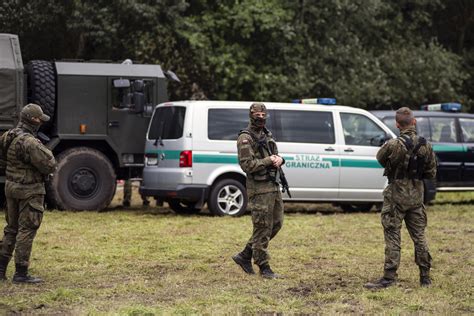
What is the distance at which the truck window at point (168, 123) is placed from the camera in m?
15.1

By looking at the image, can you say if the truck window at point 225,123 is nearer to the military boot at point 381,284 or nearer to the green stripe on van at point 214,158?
the green stripe on van at point 214,158

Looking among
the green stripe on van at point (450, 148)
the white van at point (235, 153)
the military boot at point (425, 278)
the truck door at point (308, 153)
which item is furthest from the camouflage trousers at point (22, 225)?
the green stripe on van at point (450, 148)

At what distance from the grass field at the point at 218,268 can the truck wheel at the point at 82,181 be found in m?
0.44

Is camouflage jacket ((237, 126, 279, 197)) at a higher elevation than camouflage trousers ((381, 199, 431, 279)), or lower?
higher

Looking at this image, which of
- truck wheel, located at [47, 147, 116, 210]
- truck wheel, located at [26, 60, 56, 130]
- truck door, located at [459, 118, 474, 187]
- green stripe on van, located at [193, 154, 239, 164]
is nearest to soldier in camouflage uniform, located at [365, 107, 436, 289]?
green stripe on van, located at [193, 154, 239, 164]

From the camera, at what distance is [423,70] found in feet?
89.1

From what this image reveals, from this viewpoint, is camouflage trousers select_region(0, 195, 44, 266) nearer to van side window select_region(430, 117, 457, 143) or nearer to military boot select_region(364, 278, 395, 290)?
military boot select_region(364, 278, 395, 290)

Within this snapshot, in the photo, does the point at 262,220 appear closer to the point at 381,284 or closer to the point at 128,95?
the point at 381,284

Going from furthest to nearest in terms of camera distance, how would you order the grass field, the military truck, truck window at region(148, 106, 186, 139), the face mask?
the military truck, truck window at region(148, 106, 186, 139), the face mask, the grass field

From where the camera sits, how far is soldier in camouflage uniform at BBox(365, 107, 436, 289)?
8695 mm

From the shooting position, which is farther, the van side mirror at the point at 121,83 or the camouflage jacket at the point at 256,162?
the van side mirror at the point at 121,83

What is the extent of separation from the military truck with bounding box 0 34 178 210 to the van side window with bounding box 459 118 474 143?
5920mm

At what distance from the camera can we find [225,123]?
15227mm

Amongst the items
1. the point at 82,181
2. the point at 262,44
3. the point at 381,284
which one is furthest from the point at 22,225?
the point at 262,44
